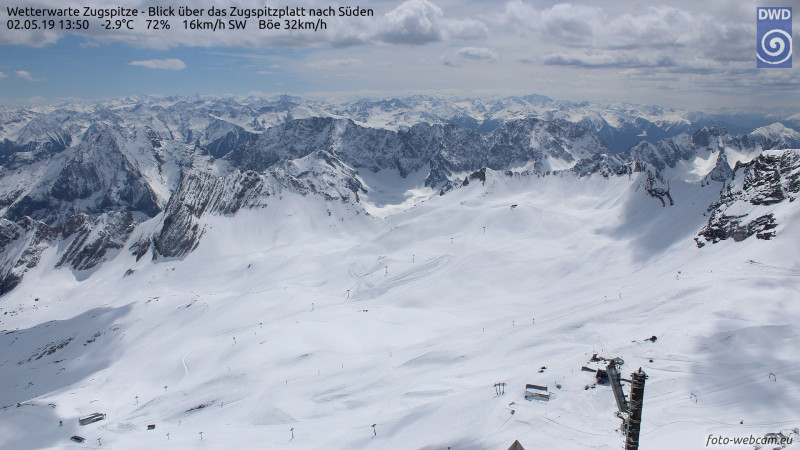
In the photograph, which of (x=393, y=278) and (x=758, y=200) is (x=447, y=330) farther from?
(x=758, y=200)

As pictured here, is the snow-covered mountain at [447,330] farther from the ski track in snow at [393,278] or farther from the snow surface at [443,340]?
the ski track in snow at [393,278]

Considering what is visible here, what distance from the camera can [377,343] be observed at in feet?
283

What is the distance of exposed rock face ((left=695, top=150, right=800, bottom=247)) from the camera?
106438 mm

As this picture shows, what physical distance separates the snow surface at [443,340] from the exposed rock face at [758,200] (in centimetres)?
373

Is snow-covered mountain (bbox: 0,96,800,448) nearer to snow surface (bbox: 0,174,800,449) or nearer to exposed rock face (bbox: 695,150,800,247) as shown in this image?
snow surface (bbox: 0,174,800,449)

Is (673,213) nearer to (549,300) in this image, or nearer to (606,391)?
(549,300)

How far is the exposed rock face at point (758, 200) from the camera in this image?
10644 cm

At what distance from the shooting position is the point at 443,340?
81875 millimetres

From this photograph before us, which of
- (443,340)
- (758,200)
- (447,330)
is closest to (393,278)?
(447,330)

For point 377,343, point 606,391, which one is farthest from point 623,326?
point 377,343

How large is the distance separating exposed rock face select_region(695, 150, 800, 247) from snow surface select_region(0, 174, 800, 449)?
3.73 meters

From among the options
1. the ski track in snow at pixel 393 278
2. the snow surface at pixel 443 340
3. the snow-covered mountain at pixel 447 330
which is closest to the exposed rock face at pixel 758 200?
the snow-covered mountain at pixel 447 330

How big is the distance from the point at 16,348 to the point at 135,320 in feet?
111

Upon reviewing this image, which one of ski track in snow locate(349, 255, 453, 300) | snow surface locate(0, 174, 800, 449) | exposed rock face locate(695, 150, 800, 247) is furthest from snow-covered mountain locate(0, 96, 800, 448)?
ski track in snow locate(349, 255, 453, 300)
